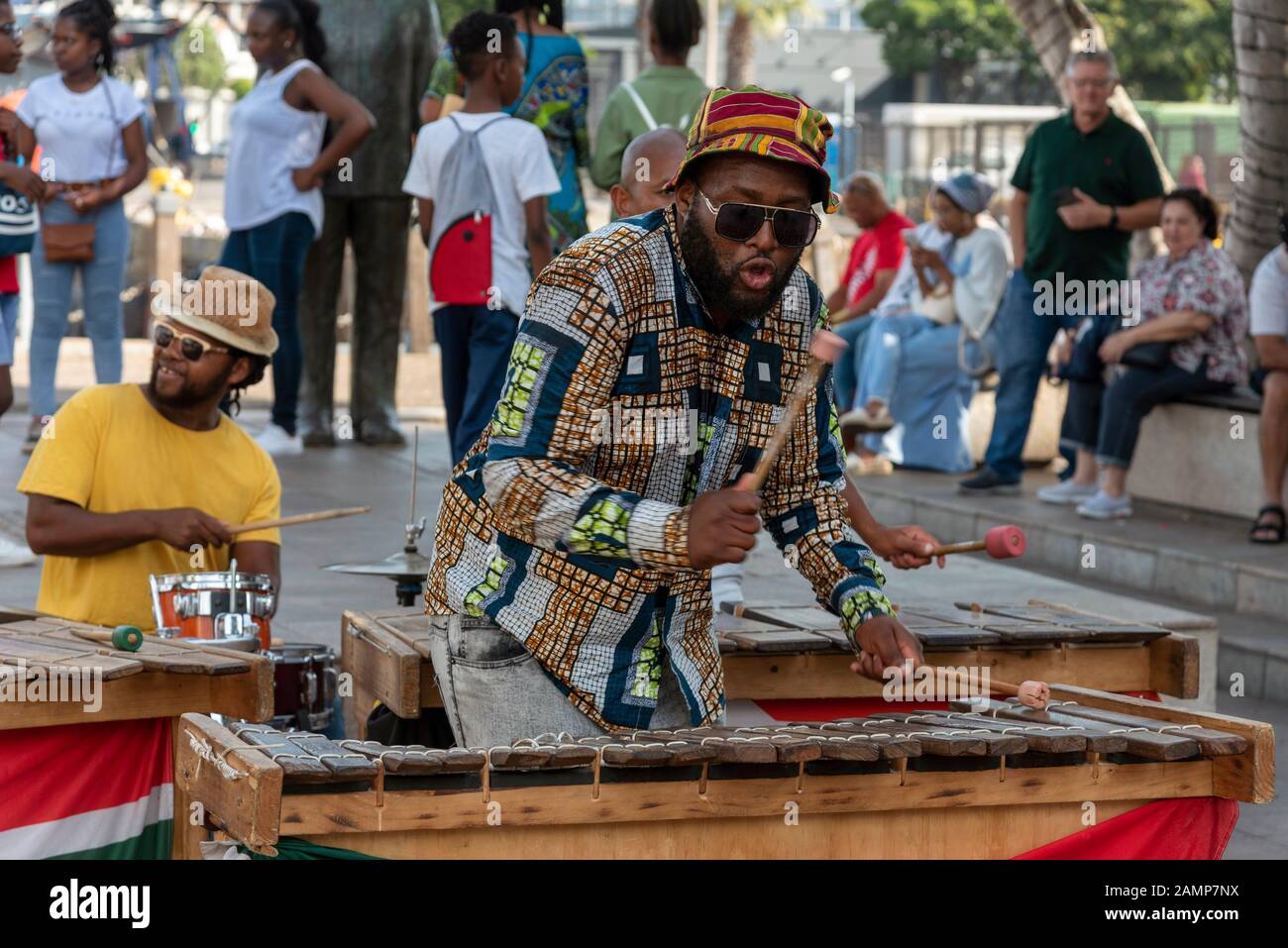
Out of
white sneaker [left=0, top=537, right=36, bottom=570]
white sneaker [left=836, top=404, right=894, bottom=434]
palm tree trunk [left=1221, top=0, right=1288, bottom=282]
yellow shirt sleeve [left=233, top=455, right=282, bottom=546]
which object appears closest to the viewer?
yellow shirt sleeve [left=233, top=455, right=282, bottom=546]

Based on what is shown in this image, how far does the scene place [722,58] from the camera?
257 feet

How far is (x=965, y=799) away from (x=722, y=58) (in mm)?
76758

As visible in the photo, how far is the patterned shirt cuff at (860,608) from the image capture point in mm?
3617

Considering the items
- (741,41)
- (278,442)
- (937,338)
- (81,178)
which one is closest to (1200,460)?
(937,338)

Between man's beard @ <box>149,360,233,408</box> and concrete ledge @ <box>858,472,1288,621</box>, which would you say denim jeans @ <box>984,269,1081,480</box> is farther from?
man's beard @ <box>149,360,233,408</box>

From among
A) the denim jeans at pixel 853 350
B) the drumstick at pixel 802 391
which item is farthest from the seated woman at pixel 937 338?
the drumstick at pixel 802 391

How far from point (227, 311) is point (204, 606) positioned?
0.77m

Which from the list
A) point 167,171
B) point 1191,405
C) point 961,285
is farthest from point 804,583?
point 167,171

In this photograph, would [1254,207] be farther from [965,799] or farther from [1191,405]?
[965,799]

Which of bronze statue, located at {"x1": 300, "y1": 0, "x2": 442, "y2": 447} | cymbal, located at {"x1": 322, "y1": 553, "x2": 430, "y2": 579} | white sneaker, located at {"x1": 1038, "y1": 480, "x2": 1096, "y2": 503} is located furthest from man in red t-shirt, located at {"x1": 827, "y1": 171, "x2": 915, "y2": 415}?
cymbal, located at {"x1": 322, "y1": 553, "x2": 430, "y2": 579}

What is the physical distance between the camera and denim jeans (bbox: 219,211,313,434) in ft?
29.2

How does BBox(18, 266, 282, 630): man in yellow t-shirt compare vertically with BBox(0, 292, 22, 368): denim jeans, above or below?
below

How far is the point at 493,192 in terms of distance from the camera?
7.33m

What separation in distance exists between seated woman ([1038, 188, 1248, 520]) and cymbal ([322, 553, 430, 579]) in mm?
4403
